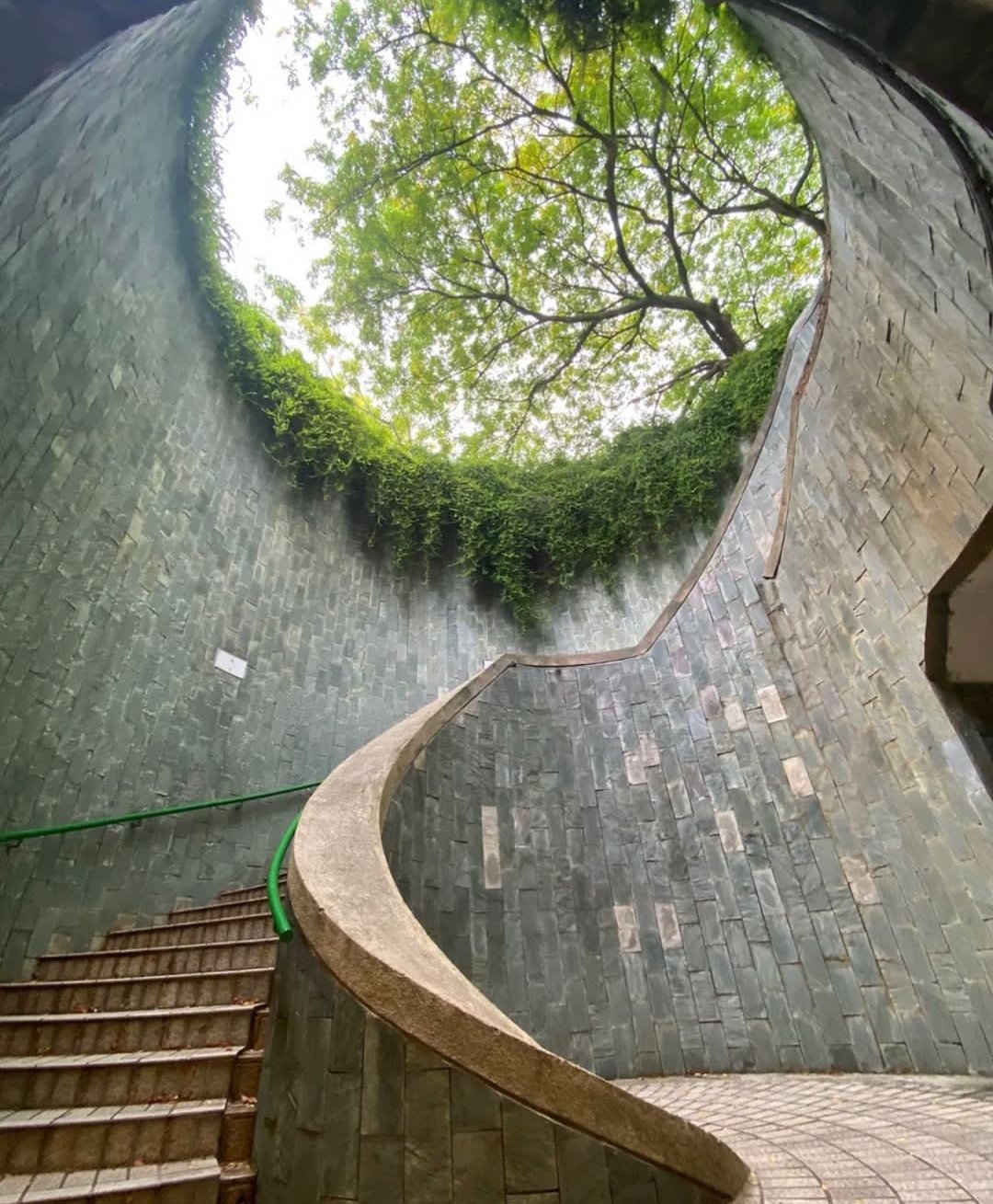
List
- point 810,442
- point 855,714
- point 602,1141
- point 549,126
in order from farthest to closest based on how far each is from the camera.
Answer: point 549,126, point 810,442, point 855,714, point 602,1141

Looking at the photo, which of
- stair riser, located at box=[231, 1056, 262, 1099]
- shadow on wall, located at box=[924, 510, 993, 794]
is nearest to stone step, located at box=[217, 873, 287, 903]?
stair riser, located at box=[231, 1056, 262, 1099]

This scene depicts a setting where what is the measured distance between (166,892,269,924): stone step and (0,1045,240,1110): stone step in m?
1.39

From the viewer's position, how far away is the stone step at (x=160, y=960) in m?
3.42

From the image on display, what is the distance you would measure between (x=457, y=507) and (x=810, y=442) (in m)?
5.27

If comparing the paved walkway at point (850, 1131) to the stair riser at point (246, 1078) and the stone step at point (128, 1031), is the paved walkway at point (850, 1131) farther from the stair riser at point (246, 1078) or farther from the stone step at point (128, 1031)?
the stone step at point (128, 1031)

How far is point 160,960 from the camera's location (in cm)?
368

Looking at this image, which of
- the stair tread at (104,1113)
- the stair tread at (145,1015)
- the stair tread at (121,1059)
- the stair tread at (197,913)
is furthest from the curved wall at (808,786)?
the stair tread at (104,1113)

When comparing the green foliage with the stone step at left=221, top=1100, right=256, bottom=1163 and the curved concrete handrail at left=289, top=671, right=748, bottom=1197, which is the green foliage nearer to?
the curved concrete handrail at left=289, top=671, right=748, bottom=1197

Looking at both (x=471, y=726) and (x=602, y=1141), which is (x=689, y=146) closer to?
(x=471, y=726)

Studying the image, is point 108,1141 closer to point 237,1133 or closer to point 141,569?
point 237,1133

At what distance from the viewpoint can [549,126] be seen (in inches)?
339

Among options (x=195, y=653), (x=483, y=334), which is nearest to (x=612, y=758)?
(x=195, y=653)

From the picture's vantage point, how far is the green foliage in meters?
7.92

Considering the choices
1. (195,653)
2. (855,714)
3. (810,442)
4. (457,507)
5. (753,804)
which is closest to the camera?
(855,714)
